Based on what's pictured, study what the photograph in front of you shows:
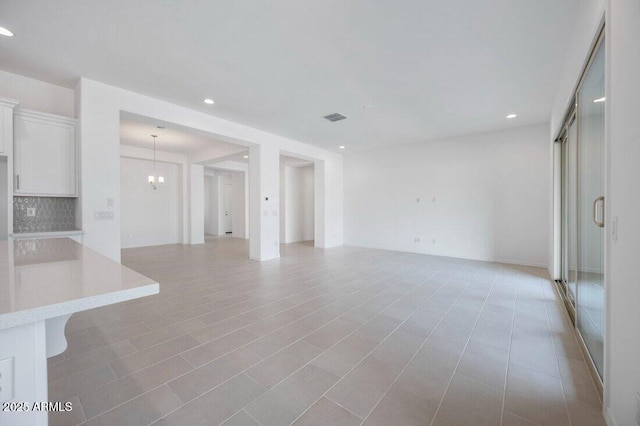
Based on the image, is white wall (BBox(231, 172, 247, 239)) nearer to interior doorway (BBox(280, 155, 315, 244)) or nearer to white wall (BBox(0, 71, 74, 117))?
interior doorway (BBox(280, 155, 315, 244))

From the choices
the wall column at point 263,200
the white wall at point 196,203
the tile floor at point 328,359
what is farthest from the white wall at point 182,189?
the tile floor at point 328,359

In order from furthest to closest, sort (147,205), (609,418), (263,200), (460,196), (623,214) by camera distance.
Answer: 1. (147,205)
2. (460,196)
3. (263,200)
4. (609,418)
5. (623,214)

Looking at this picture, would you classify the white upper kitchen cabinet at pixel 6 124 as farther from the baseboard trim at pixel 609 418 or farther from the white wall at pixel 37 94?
the baseboard trim at pixel 609 418

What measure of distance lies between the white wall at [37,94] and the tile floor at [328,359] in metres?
2.90

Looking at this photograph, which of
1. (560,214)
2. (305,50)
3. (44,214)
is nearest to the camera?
(305,50)

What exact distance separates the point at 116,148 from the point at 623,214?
5.09 meters

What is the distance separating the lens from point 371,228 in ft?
25.6

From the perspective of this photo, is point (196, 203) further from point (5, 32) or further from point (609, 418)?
point (609, 418)

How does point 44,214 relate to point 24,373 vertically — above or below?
above

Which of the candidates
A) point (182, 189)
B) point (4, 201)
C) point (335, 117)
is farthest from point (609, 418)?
point (182, 189)

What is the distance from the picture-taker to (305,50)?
9.39 ft

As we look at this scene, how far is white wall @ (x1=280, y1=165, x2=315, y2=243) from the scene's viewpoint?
9219 millimetres

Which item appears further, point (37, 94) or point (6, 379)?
point (37, 94)

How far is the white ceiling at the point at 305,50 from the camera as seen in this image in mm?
2299
